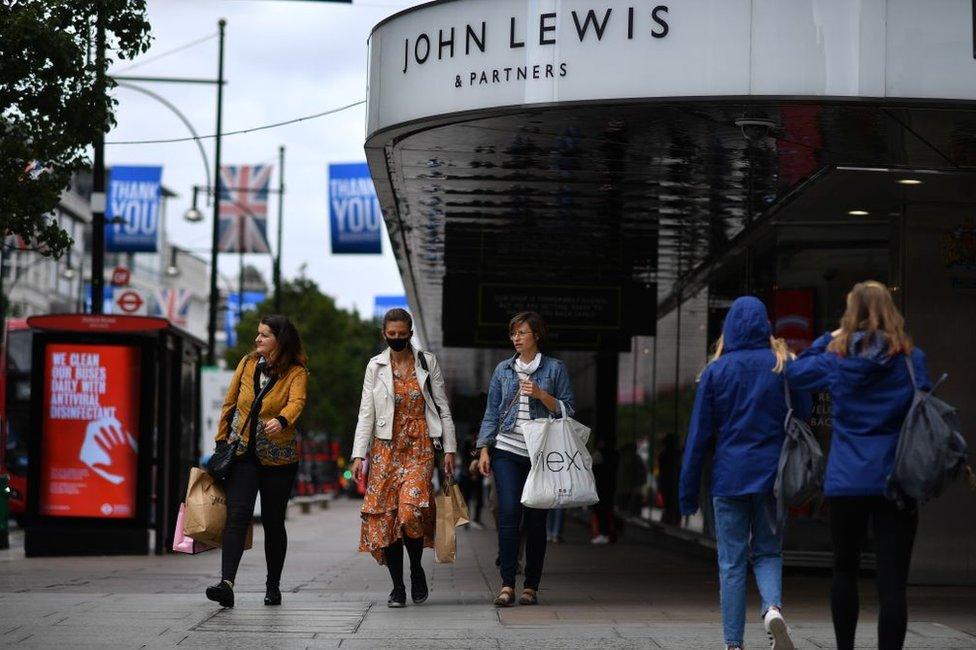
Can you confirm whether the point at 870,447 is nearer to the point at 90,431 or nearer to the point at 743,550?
the point at 743,550

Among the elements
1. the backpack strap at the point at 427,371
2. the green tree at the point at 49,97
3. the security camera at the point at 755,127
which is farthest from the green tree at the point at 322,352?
the security camera at the point at 755,127

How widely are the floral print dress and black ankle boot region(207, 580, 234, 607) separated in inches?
34.5

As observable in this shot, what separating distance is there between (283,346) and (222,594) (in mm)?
1559

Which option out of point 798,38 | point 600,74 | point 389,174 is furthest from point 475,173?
point 798,38

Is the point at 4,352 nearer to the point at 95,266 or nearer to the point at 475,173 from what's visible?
the point at 95,266

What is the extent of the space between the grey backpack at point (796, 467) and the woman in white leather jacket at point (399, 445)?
3.11 m

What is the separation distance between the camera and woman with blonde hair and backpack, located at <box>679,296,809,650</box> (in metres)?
7.10

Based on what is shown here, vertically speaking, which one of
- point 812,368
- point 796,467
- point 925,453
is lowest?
point 796,467

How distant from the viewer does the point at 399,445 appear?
9.84 metres

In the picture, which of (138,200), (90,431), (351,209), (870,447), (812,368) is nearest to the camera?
(870,447)

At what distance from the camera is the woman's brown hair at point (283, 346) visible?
9.77m

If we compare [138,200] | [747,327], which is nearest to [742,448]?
[747,327]

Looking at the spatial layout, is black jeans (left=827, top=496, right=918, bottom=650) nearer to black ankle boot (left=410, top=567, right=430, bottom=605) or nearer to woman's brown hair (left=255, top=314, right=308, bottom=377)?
black ankle boot (left=410, top=567, right=430, bottom=605)

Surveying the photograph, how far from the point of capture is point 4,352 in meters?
30.4
